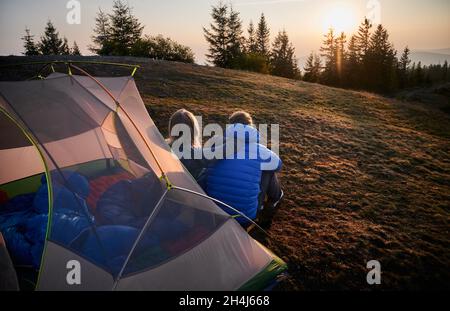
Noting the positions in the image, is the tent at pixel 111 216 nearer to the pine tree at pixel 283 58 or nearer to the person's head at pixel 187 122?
the person's head at pixel 187 122

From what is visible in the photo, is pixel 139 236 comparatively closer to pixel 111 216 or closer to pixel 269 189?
pixel 111 216

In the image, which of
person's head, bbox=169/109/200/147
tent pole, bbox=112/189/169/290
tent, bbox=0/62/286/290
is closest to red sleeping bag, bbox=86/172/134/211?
tent, bbox=0/62/286/290

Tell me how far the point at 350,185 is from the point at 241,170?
129 inches

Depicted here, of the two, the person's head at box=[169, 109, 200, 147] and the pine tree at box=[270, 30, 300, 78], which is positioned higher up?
the pine tree at box=[270, 30, 300, 78]

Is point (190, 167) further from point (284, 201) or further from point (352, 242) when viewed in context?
point (352, 242)

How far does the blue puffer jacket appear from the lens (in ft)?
12.7

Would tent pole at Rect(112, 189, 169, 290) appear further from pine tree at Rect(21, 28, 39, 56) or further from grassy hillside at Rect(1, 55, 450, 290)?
pine tree at Rect(21, 28, 39, 56)

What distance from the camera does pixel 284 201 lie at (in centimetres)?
545

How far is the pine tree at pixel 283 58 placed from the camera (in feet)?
128

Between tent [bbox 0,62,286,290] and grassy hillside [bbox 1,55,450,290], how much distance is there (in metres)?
0.99

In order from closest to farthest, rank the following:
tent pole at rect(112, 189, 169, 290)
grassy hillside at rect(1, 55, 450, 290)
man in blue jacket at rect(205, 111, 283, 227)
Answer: tent pole at rect(112, 189, 169, 290) < man in blue jacket at rect(205, 111, 283, 227) < grassy hillside at rect(1, 55, 450, 290)

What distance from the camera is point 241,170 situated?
3.89 metres

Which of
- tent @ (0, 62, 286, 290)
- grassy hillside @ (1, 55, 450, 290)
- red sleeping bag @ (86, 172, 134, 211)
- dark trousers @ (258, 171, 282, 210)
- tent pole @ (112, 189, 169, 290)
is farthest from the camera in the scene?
dark trousers @ (258, 171, 282, 210)
